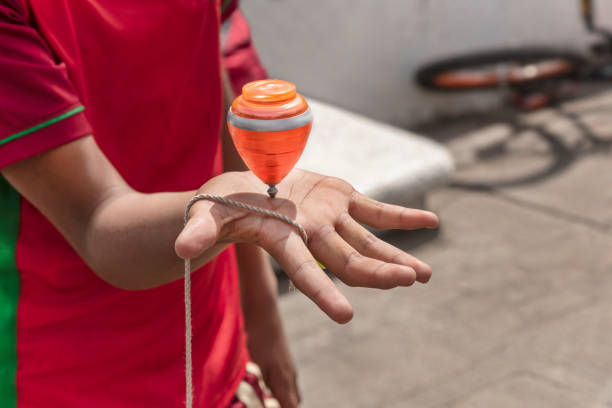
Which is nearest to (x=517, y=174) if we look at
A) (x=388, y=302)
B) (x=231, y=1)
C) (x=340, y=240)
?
(x=388, y=302)

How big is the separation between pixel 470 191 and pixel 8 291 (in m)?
3.38

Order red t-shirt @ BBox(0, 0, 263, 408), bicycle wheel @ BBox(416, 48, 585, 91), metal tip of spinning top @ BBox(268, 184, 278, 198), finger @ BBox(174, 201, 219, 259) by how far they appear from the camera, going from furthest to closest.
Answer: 1. bicycle wheel @ BBox(416, 48, 585, 91)
2. red t-shirt @ BBox(0, 0, 263, 408)
3. metal tip of spinning top @ BBox(268, 184, 278, 198)
4. finger @ BBox(174, 201, 219, 259)

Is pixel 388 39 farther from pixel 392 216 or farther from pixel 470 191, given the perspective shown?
pixel 392 216

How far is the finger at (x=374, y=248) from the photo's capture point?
2.64 ft

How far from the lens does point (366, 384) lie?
8.64ft

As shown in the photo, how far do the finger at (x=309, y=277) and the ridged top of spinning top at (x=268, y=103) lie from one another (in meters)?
0.13

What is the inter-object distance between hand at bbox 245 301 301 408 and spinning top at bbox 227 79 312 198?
706mm

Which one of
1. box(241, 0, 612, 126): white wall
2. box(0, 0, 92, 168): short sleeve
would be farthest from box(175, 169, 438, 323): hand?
box(241, 0, 612, 126): white wall

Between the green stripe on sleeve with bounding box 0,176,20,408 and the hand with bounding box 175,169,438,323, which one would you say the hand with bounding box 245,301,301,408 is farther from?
the hand with bounding box 175,169,438,323

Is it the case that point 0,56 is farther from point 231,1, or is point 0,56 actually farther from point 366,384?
point 366,384

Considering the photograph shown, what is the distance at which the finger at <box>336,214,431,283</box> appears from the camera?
2.64ft

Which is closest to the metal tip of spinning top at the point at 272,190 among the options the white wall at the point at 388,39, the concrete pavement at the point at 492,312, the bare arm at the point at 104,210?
the bare arm at the point at 104,210

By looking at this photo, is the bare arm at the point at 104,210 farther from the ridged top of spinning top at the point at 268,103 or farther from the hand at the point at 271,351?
the hand at the point at 271,351

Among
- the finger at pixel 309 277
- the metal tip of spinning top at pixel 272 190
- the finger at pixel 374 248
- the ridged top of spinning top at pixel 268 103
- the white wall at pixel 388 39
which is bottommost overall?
the white wall at pixel 388 39
